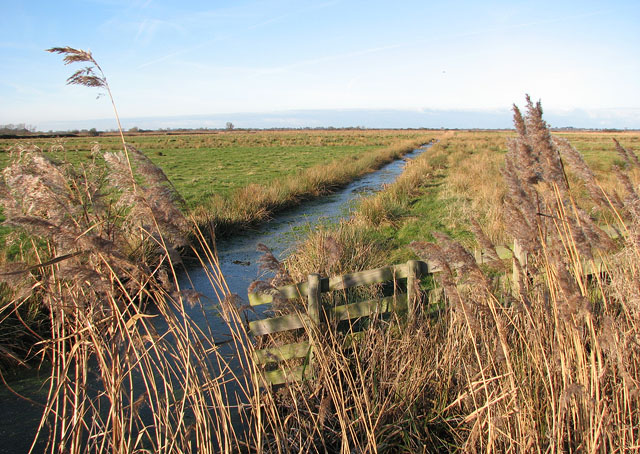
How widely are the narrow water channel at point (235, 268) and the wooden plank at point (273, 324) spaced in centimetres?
37

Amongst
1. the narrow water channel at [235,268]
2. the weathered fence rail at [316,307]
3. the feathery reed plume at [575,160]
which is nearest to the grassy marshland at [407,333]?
the feathery reed plume at [575,160]

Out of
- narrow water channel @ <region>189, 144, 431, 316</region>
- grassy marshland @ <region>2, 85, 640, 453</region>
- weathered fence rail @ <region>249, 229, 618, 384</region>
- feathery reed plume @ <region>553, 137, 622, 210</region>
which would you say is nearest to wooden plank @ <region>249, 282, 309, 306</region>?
weathered fence rail @ <region>249, 229, 618, 384</region>

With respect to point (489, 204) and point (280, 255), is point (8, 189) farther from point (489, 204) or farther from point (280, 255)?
point (489, 204)

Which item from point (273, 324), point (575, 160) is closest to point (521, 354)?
point (575, 160)

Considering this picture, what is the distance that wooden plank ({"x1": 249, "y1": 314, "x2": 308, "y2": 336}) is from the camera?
3182 millimetres

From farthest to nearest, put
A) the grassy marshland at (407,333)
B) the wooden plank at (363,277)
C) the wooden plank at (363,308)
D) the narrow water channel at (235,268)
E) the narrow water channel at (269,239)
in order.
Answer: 1. the narrow water channel at (269,239)
2. the narrow water channel at (235,268)
3. the wooden plank at (363,308)
4. the wooden plank at (363,277)
5. the grassy marshland at (407,333)

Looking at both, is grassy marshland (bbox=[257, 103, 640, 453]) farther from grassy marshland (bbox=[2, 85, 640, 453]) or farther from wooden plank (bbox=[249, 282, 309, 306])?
wooden plank (bbox=[249, 282, 309, 306])

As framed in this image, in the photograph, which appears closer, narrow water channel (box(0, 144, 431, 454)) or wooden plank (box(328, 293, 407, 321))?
wooden plank (box(328, 293, 407, 321))

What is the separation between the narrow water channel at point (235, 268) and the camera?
3.79 meters

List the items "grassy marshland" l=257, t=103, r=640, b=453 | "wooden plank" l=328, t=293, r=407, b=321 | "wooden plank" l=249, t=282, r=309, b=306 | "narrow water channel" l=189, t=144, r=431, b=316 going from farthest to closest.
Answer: "narrow water channel" l=189, t=144, r=431, b=316 → "wooden plank" l=328, t=293, r=407, b=321 → "wooden plank" l=249, t=282, r=309, b=306 → "grassy marshland" l=257, t=103, r=640, b=453

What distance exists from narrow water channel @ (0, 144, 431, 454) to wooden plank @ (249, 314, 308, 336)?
366mm

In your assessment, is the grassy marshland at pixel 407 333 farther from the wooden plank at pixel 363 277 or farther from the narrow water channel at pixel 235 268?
the wooden plank at pixel 363 277

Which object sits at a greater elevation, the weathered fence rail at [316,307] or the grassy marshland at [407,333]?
the grassy marshland at [407,333]

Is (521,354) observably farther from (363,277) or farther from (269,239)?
(269,239)
